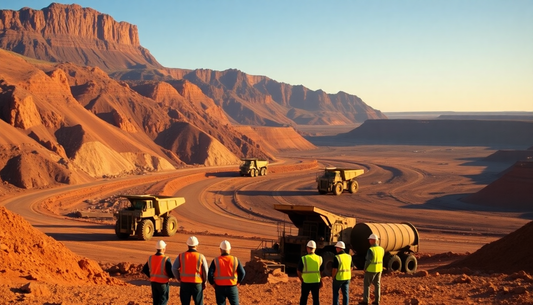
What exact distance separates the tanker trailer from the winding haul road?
23.5ft

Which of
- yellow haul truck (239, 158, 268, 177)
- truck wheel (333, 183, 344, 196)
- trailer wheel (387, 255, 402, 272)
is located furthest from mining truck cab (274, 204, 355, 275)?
yellow haul truck (239, 158, 268, 177)

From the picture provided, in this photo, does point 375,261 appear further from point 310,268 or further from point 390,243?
point 390,243

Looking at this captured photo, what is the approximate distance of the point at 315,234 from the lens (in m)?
19.0

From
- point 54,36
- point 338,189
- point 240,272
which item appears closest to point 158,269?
point 240,272

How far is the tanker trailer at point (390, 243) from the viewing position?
18.5m

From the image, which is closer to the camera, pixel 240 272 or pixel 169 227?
pixel 240 272

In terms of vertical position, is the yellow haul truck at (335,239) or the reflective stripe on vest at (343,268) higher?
the reflective stripe on vest at (343,268)

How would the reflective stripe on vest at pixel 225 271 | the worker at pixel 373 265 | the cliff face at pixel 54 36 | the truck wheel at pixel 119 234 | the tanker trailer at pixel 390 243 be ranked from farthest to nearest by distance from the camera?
the cliff face at pixel 54 36 → the truck wheel at pixel 119 234 → the tanker trailer at pixel 390 243 → the worker at pixel 373 265 → the reflective stripe on vest at pixel 225 271

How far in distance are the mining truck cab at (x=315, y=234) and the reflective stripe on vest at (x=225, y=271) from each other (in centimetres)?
828

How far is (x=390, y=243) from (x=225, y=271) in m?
9.66

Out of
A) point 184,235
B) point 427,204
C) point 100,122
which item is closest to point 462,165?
point 427,204

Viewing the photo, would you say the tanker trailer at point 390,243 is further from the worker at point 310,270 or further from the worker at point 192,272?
the worker at point 192,272

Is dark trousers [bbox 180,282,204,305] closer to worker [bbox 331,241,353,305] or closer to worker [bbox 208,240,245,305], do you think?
worker [bbox 208,240,245,305]

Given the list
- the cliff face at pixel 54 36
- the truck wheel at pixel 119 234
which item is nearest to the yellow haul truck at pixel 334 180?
the truck wheel at pixel 119 234
